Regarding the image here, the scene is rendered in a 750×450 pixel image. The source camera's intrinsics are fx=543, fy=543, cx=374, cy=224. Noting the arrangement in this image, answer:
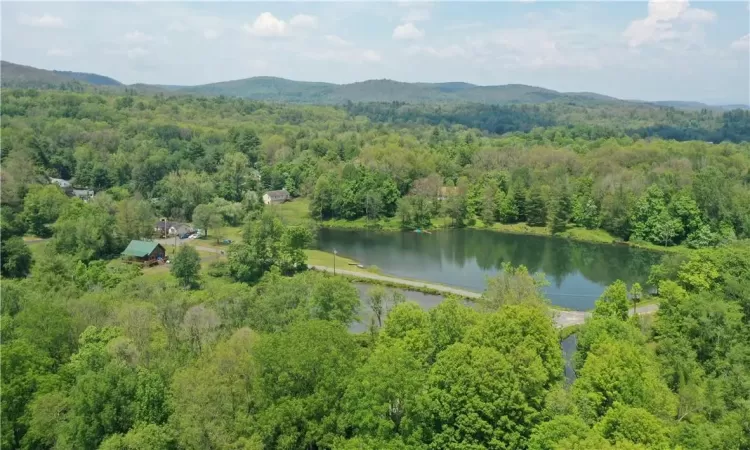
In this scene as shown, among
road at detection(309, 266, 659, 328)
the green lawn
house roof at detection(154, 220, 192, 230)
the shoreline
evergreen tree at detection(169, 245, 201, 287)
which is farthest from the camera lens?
the green lawn

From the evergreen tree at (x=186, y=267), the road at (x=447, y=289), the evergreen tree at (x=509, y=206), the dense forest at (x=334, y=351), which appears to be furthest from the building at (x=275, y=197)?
the evergreen tree at (x=186, y=267)

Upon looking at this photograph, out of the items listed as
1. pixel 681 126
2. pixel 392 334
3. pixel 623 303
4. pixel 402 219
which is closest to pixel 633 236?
pixel 402 219

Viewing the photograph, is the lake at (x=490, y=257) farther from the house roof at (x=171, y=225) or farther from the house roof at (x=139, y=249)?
the house roof at (x=139, y=249)

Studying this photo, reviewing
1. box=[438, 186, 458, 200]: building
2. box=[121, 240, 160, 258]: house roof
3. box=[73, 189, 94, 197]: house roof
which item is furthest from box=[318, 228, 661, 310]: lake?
box=[73, 189, 94, 197]: house roof

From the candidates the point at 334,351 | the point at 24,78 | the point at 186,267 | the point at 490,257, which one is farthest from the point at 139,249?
the point at 24,78

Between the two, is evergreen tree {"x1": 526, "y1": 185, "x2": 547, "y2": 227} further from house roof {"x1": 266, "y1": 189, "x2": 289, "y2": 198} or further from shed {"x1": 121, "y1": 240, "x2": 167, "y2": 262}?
shed {"x1": 121, "y1": 240, "x2": 167, "y2": 262}

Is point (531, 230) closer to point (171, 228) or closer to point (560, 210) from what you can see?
point (560, 210)
